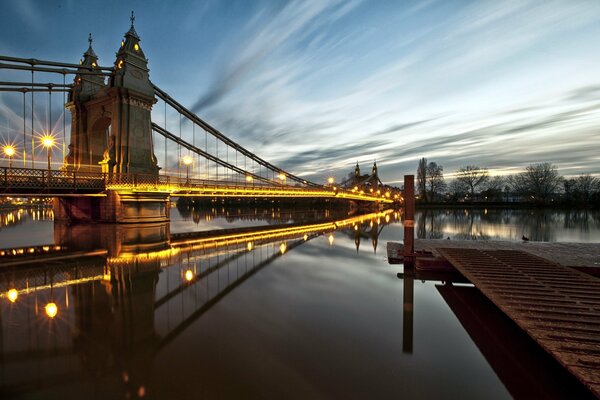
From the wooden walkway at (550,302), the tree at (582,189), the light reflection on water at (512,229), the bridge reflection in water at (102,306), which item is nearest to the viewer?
the wooden walkway at (550,302)

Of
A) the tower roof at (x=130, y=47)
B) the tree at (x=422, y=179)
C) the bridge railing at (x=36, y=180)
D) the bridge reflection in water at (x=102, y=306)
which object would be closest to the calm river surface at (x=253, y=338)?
the bridge reflection in water at (x=102, y=306)

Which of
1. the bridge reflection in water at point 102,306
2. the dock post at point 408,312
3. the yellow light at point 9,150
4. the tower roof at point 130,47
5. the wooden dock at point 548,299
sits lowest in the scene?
the dock post at point 408,312

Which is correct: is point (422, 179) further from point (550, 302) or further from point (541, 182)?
point (550, 302)

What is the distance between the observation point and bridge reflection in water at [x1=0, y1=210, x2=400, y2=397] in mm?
3881

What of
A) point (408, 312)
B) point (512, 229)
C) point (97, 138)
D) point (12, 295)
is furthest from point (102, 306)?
point (512, 229)

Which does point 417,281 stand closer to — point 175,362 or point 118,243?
point 175,362

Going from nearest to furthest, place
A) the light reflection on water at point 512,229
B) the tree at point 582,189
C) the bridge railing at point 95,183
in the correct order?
the bridge railing at point 95,183 → the light reflection on water at point 512,229 → the tree at point 582,189

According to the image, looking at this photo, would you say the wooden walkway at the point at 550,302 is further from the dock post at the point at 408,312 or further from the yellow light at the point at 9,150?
the yellow light at the point at 9,150

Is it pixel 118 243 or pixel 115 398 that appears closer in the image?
pixel 115 398

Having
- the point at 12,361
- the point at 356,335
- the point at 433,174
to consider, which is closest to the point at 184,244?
the point at 12,361

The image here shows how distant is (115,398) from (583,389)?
559 cm

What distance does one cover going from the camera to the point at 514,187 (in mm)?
102500

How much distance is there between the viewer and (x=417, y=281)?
28.8 feet

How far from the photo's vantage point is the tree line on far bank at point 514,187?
85.3 meters
